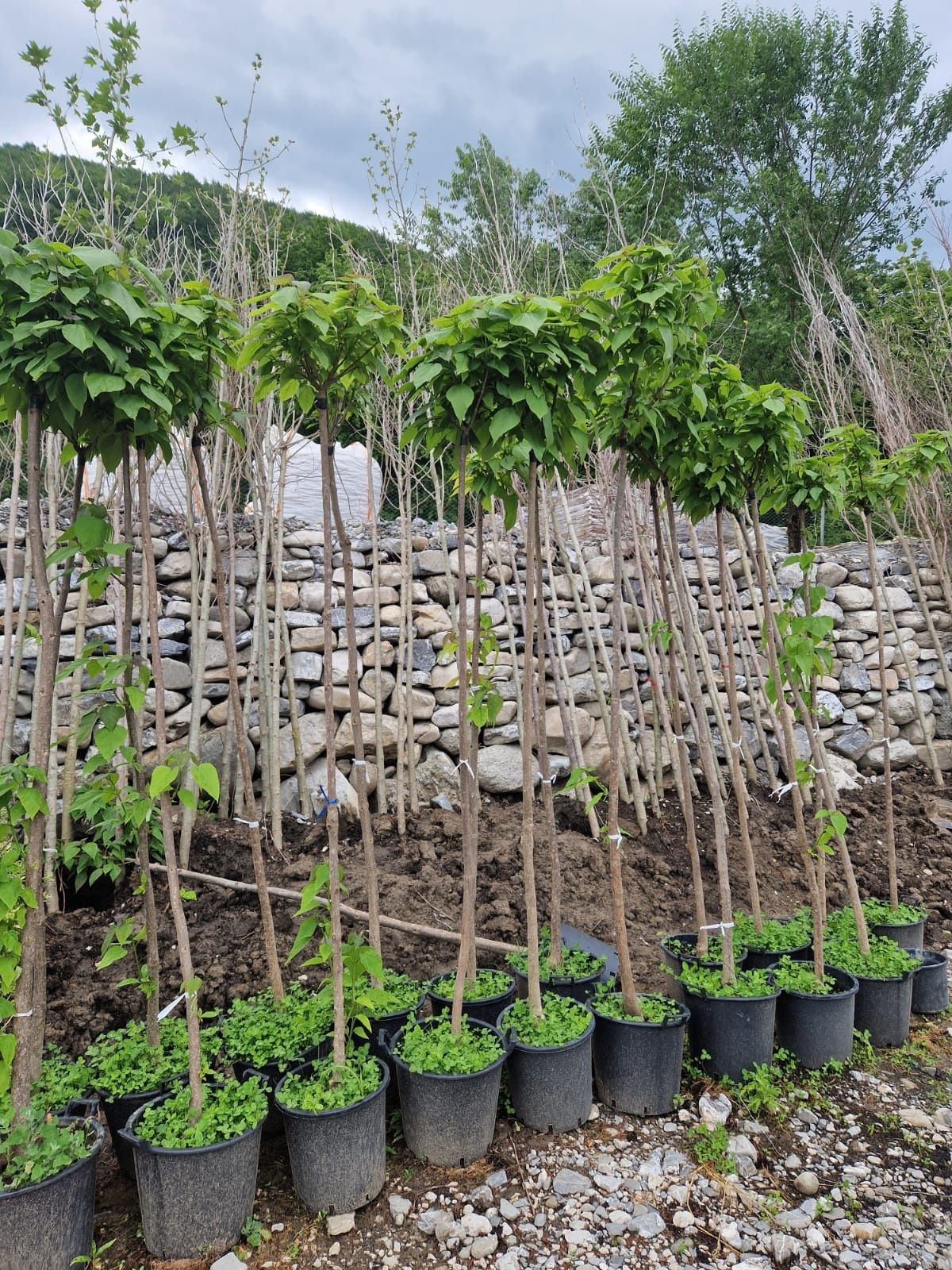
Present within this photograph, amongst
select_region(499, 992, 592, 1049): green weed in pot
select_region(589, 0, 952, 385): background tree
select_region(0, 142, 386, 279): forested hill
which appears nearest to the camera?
select_region(499, 992, 592, 1049): green weed in pot

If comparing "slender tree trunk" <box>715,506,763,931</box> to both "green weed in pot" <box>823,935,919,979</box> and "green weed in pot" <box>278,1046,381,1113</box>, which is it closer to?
"green weed in pot" <box>823,935,919,979</box>

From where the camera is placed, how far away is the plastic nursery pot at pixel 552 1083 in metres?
2.19

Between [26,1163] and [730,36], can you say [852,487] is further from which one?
[730,36]

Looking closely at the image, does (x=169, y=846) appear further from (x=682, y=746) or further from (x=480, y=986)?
(x=682, y=746)

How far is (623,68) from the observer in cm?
1132

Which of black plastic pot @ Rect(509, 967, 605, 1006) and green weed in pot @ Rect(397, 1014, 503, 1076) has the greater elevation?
green weed in pot @ Rect(397, 1014, 503, 1076)

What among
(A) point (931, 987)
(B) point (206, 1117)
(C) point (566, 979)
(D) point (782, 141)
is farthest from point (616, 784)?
(D) point (782, 141)

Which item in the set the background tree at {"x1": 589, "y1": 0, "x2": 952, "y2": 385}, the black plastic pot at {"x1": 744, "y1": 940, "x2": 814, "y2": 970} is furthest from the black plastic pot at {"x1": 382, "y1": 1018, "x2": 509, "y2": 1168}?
the background tree at {"x1": 589, "y1": 0, "x2": 952, "y2": 385}

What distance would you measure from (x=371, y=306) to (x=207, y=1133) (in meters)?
2.18

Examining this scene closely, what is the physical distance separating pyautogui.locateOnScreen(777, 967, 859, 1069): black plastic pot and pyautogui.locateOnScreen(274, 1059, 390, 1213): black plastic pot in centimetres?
154

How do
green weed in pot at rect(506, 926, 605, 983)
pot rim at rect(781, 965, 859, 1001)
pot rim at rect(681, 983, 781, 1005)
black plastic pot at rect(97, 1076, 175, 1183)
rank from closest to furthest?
black plastic pot at rect(97, 1076, 175, 1183), pot rim at rect(681, 983, 781, 1005), pot rim at rect(781, 965, 859, 1001), green weed in pot at rect(506, 926, 605, 983)

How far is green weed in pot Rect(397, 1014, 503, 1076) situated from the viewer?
81.1 inches

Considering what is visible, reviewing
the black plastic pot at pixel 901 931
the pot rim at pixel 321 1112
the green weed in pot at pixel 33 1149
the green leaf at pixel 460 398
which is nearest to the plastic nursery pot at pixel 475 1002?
the pot rim at pixel 321 1112

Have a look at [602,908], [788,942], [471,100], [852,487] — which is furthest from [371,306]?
[471,100]
